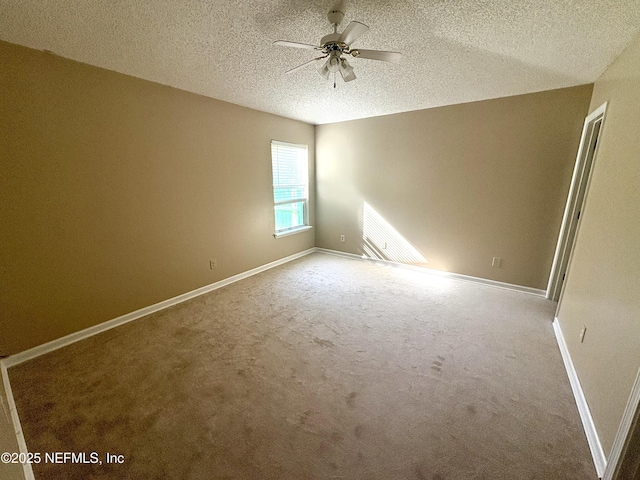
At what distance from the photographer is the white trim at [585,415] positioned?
126cm

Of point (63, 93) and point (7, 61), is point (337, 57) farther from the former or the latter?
point (7, 61)

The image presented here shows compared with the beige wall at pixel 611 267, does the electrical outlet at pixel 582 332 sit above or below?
below

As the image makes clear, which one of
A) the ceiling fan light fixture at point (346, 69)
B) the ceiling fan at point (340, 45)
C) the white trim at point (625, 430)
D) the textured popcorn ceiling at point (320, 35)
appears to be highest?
the textured popcorn ceiling at point (320, 35)

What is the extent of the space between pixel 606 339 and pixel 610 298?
0.24m

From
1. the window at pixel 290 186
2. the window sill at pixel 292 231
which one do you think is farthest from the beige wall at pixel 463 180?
the window sill at pixel 292 231

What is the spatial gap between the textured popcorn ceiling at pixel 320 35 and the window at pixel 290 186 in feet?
4.67

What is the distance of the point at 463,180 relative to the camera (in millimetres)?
3475

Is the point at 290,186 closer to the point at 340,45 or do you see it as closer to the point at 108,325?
the point at 340,45

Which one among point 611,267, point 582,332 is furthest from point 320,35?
point 582,332

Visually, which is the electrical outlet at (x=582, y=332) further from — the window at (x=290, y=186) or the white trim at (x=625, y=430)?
the window at (x=290, y=186)

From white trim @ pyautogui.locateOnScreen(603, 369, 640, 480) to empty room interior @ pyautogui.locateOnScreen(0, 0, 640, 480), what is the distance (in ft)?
0.06

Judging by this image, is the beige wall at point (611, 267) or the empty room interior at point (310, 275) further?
the empty room interior at point (310, 275)

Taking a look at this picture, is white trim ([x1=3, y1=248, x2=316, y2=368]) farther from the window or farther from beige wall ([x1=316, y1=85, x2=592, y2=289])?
beige wall ([x1=316, y1=85, x2=592, y2=289])

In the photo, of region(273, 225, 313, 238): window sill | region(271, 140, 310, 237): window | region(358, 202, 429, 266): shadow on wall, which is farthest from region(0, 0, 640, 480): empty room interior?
region(273, 225, 313, 238): window sill
